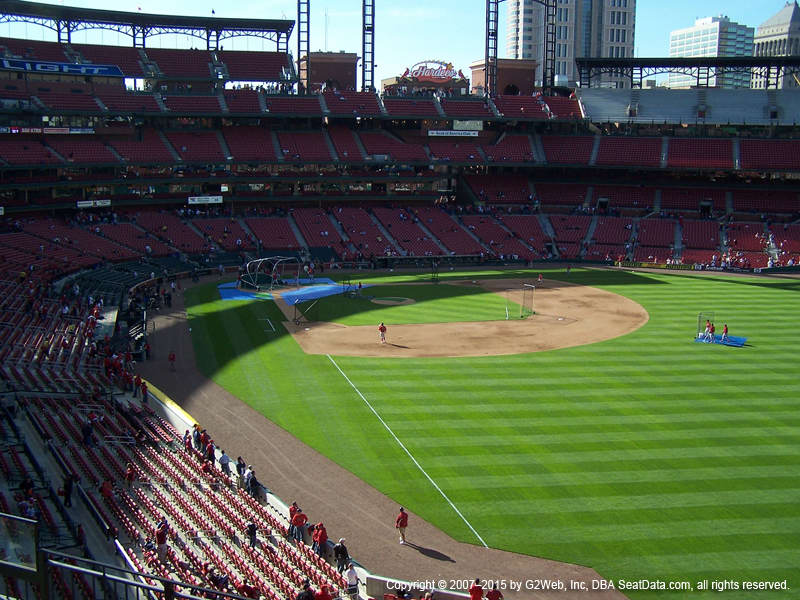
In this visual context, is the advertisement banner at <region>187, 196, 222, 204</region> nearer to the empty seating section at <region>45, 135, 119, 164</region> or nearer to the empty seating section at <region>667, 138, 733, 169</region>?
the empty seating section at <region>45, 135, 119, 164</region>

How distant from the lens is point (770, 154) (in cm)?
8400

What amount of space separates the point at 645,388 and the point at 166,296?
3446 cm

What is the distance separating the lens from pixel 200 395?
34.4 meters

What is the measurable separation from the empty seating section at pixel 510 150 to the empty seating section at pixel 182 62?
34.6 meters

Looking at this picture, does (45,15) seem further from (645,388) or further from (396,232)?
(645,388)

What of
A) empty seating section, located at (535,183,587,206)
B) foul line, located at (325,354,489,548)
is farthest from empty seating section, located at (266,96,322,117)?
foul line, located at (325,354,489,548)

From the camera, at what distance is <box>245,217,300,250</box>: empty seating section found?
74812 mm

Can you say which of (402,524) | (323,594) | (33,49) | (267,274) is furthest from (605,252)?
(323,594)

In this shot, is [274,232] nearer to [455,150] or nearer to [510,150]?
[455,150]

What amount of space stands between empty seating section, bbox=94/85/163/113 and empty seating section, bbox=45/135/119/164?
4281mm

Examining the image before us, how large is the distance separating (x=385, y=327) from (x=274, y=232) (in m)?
34.4

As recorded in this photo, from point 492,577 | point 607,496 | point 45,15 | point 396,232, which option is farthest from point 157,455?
point 45,15

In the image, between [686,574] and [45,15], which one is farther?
[45,15]

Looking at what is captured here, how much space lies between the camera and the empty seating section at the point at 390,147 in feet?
284
